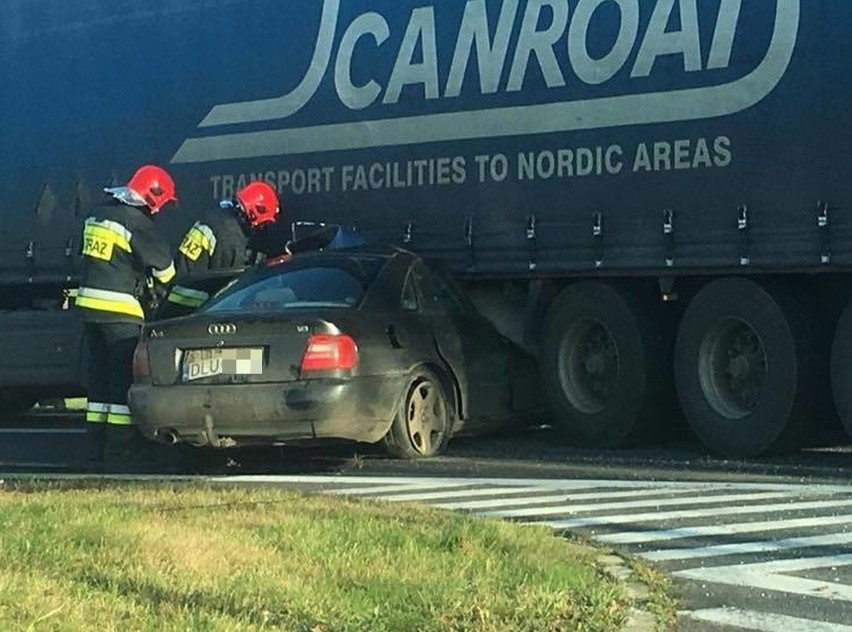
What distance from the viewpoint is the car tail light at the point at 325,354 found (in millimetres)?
11648

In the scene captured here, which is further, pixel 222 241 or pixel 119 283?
pixel 222 241

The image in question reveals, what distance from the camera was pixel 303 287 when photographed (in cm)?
1259

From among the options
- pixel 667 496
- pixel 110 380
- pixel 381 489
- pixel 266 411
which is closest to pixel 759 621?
pixel 667 496

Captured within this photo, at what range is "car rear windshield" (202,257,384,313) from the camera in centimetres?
1238

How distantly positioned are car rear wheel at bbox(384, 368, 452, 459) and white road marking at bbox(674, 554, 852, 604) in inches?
179

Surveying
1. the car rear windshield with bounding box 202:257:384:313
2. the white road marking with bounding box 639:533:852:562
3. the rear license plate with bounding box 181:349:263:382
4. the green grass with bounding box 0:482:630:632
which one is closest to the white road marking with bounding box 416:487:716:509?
the green grass with bounding box 0:482:630:632

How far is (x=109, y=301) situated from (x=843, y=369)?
4.91 m

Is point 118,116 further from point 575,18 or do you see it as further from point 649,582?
point 649,582

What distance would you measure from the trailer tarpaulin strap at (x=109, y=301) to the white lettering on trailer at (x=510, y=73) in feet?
8.23

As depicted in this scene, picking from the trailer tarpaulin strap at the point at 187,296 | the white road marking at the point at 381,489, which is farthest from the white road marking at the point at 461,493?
the trailer tarpaulin strap at the point at 187,296

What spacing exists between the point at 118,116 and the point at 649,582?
9.99 meters

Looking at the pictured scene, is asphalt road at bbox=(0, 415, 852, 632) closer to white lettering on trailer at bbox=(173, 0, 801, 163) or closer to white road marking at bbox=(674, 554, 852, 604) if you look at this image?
white road marking at bbox=(674, 554, 852, 604)

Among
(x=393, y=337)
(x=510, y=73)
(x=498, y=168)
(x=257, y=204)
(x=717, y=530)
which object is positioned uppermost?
(x=510, y=73)

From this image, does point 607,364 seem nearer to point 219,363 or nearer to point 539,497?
point 219,363
